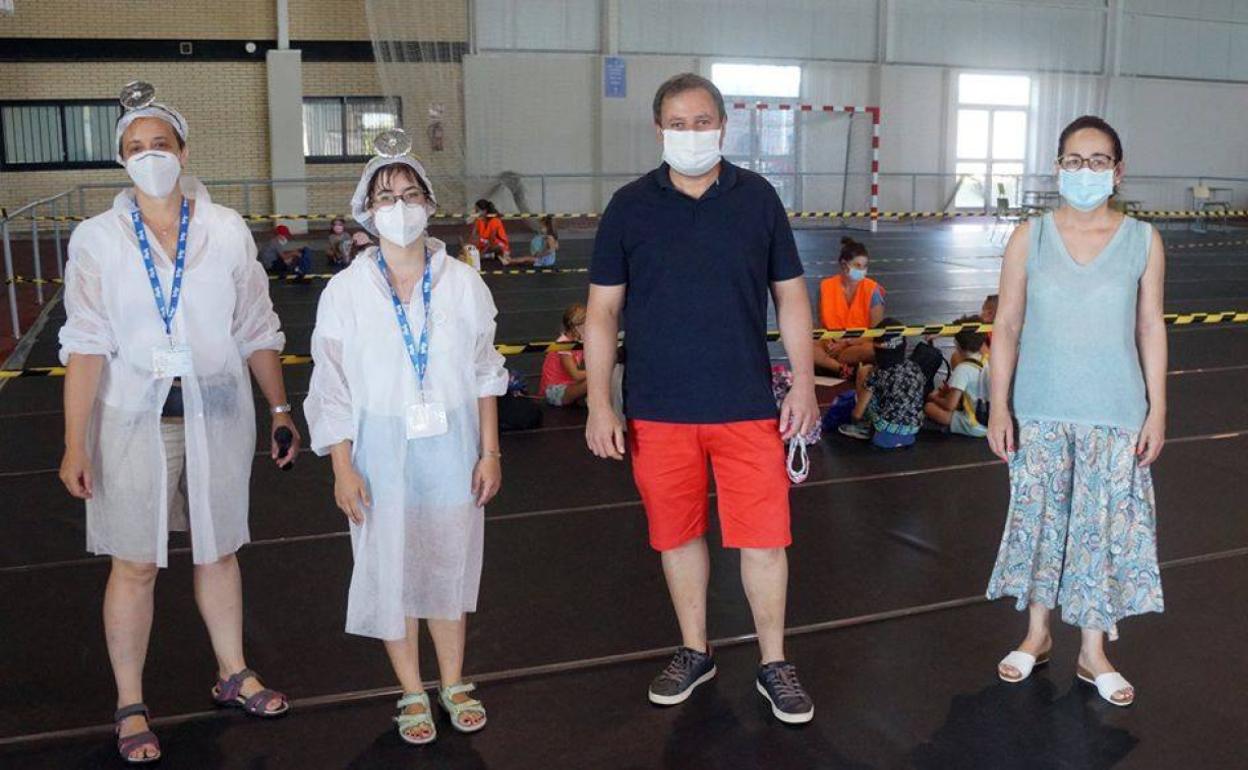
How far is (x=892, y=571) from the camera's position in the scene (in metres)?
5.14

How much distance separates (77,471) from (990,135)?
29044 millimetres

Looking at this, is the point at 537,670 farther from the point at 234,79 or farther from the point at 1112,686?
the point at 234,79

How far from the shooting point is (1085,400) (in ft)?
12.4

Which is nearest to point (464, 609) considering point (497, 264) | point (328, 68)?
point (497, 264)

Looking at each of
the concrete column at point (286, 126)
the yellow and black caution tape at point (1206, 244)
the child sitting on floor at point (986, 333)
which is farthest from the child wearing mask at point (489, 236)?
the yellow and black caution tape at point (1206, 244)

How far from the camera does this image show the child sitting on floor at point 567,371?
8.46 metres

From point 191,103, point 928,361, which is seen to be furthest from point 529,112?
point 928,361

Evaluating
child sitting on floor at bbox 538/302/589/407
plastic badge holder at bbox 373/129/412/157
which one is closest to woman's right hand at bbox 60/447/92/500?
plastic badge holder at bbox 373/129/412/157

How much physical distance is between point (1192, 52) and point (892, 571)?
30491mm

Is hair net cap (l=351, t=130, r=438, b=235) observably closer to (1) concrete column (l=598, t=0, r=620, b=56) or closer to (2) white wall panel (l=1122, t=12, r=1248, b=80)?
(1) concrete column (l=598, t=0, r=620, b=56)

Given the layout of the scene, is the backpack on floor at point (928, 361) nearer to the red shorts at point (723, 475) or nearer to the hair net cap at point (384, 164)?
the red shorts at point (723, 475)

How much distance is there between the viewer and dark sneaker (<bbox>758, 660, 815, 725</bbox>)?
12.2 ft

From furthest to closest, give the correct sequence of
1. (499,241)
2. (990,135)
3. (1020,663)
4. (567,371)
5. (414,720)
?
(990,135) → (499,241) → (567,371) → (1020,663) → (414,720)

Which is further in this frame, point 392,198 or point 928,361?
point 928,361
